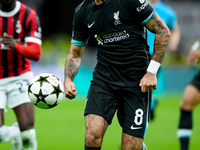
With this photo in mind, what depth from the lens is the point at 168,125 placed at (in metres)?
11.5

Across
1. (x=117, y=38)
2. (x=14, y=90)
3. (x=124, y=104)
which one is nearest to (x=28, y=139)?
(x=14, y=90)

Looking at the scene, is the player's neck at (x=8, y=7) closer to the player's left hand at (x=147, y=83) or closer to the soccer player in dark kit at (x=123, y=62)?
the soccer player in dark kit at (x=123, y=62)

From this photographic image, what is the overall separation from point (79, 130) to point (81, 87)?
278 inches

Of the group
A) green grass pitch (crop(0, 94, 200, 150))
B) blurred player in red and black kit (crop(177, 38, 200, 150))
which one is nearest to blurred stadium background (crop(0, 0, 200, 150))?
green grass pitch (crop(0, 94, 200, 150))

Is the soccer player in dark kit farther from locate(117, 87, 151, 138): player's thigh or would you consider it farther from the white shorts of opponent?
the white shorts of opponent

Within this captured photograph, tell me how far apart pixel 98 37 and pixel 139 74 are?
654 mm

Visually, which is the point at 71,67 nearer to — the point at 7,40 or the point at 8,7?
the point at 7,40

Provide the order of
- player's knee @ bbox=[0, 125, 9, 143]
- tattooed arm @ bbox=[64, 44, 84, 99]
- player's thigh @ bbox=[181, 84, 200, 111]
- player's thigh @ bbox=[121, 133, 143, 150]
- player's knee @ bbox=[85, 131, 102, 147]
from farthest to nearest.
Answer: player's thigh @ bbox=[181, 84, 200, 111] < player's knee @ bbox=[0, 125, 9, 143] < tattooed arm @ bbox=[64, 44, 84, 99] < player's thigh @ bbox=[121, 133, 143, 150] < player's knee @ bbox=[85, 131, 102, 147]

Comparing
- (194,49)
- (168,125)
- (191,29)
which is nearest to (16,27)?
(194,49)

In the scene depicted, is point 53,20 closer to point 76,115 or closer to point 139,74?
point 76,115

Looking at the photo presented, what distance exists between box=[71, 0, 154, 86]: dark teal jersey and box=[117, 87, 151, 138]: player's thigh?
0.39ft

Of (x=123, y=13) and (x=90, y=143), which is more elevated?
(x=123, y=13)

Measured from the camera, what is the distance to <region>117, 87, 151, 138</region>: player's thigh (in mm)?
5285

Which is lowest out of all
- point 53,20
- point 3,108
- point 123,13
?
point 53,20
